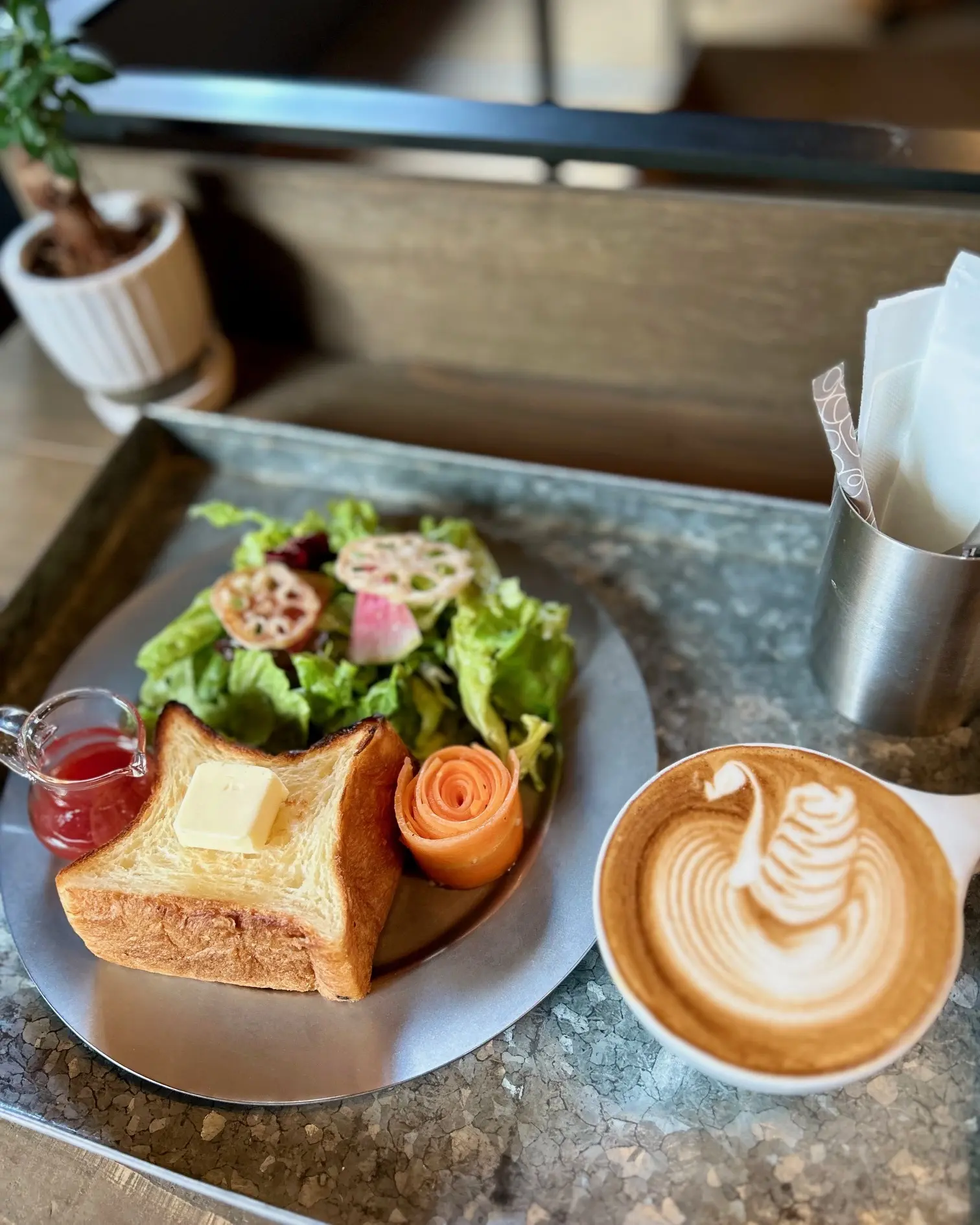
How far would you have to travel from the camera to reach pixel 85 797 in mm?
1104

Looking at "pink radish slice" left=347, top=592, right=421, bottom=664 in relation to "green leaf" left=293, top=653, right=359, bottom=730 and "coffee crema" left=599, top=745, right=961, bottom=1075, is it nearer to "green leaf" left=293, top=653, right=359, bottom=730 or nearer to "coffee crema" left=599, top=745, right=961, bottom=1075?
"green leaf" left=293, top=653, right=359, bottom=730

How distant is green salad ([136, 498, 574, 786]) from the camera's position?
3.84ft

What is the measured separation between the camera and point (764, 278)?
55.6 inches

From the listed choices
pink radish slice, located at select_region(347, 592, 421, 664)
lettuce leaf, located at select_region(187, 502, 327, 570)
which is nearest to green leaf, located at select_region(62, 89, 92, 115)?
lettuce leaf, located at select_region(187, 502, 327, 570)

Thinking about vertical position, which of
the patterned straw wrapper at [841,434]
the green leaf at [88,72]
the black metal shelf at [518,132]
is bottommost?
the patterned straw wrapper at [841,434]

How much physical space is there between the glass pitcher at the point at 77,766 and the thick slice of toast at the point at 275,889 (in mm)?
62

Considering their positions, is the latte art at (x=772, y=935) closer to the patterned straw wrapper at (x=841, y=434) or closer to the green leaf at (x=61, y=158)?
the patterned straw wrapper at (x=841, y=434)

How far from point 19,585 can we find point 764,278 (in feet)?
3.54

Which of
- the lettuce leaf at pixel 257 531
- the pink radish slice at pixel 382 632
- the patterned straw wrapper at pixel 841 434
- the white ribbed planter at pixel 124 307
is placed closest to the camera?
the patterned straw wrapper at pixel 841 434

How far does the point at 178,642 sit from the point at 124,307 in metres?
0.54

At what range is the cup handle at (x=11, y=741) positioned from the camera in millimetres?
1090

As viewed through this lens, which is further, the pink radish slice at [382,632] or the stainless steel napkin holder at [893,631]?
the pink radish slice at [382,632]

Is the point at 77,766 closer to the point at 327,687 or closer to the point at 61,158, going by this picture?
the point at 327,687

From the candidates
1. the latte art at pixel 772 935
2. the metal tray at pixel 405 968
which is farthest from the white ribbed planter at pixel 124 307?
the latte art at pixel 772 935
